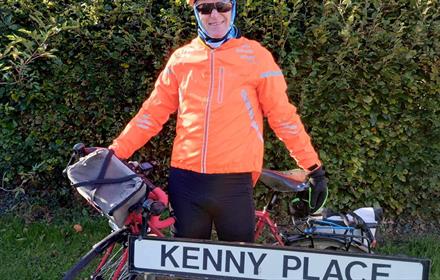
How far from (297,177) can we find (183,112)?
789 mm

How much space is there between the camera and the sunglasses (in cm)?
266

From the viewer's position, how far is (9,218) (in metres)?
4.71

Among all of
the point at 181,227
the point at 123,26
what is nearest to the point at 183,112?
the point at 181,227

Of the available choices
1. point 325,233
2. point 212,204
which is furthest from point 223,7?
point 325,233

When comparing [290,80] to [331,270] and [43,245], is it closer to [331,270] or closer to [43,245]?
[331,270]

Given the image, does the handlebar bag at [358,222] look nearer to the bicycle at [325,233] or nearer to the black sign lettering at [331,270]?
the bicycle at [325,233]

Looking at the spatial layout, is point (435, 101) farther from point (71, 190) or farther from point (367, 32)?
point (71, 190)

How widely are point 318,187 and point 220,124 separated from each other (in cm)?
65

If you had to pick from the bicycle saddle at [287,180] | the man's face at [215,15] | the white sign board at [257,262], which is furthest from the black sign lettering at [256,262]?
the man's face at [215,15]

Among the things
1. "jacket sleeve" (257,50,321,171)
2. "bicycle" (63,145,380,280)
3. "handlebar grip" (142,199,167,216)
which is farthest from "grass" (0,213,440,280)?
"jacket sleeve" (257,50,321,171)

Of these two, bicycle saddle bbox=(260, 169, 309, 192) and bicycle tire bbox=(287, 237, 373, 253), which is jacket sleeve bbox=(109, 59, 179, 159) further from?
bicycle tire bbox=(287, 237, 373, 253)

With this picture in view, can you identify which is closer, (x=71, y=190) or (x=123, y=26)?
(x=123, y=26)

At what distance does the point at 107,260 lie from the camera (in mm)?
2965

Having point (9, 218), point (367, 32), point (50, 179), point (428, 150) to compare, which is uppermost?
point (367, 32)
